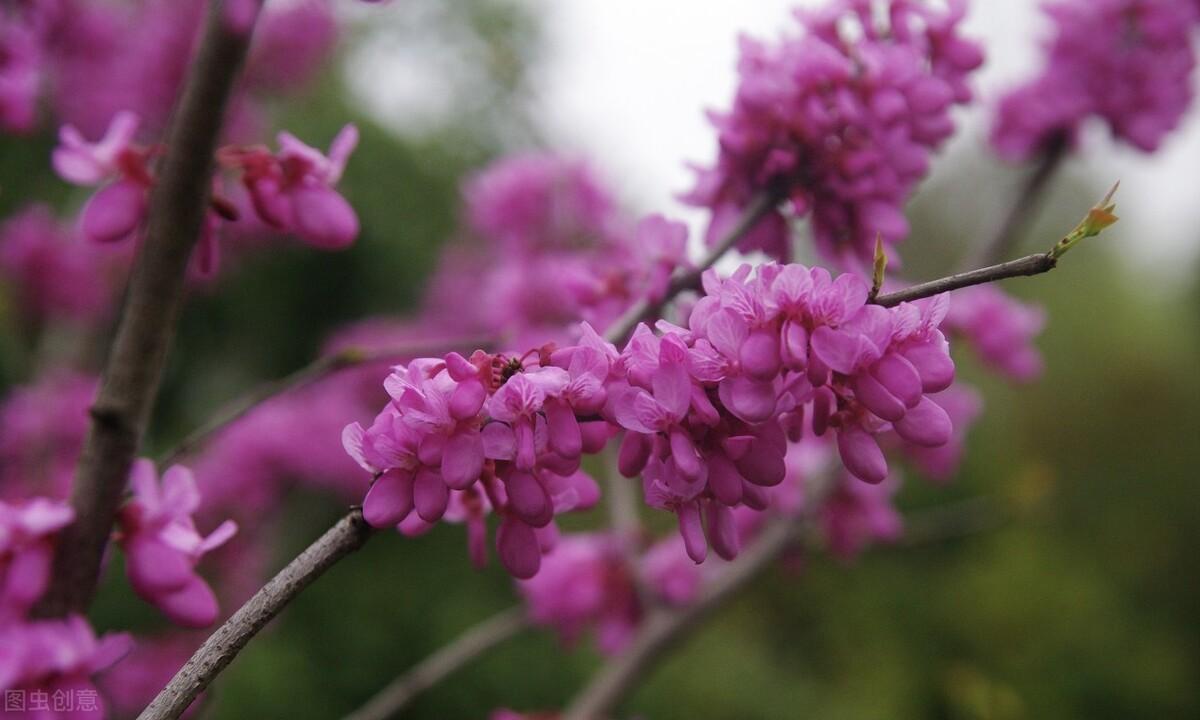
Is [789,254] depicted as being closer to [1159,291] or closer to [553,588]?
[553,588]

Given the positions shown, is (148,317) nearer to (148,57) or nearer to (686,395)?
(686,395)

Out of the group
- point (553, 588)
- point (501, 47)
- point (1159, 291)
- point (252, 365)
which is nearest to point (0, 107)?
point (553, 588)


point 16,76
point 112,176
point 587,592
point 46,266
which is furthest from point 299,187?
point 46,266

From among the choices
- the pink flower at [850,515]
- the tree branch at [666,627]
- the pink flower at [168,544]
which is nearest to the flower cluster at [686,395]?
the pink flower at [168,544]

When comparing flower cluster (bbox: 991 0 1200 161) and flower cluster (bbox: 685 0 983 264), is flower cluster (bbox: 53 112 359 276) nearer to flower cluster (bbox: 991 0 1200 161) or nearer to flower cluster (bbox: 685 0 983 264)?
flower cluster (bbox: 685 0 983 264)

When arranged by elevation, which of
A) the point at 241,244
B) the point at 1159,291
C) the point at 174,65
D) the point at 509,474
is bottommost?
the point at 1159,291

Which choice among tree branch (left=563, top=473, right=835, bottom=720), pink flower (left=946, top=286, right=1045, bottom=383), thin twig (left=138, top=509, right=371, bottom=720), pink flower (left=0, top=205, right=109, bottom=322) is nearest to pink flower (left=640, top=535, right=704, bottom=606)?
tree branch (left=563, top=473, right=835, bottom=720)

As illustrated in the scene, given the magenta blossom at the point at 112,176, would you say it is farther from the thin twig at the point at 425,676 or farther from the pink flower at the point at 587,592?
the pink flower at the point at 587,592
